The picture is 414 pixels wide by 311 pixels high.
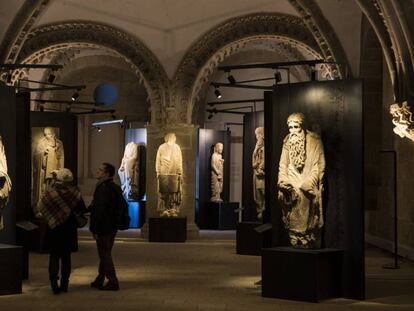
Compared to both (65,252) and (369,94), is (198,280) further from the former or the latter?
(369,94)

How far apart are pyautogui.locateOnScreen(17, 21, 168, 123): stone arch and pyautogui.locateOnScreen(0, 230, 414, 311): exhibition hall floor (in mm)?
4165

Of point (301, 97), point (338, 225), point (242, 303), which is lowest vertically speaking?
point (242, 303)

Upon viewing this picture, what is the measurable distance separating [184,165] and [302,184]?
9.17 metres

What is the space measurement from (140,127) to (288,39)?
7.95 metres

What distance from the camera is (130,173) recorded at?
21.8m

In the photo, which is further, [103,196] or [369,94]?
[369,94]

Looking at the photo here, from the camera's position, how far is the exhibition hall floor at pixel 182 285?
8609 mm

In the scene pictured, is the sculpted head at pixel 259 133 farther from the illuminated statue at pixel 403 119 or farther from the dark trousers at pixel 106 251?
the dark trousers at pixel 106 251

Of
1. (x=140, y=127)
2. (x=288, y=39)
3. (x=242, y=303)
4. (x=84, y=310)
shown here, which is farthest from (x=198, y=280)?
(x=140, y=127)

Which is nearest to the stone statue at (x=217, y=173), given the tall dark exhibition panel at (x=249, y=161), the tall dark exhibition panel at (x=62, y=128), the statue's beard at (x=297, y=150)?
the tall dark exhibition panel at (x=249, y=161)

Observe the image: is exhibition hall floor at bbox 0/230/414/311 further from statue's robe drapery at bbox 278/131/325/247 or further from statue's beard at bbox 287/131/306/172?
statue's beard at bbox 287/131/306/172

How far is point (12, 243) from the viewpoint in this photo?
10.1m

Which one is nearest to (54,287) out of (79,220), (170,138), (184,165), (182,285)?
(79,220)

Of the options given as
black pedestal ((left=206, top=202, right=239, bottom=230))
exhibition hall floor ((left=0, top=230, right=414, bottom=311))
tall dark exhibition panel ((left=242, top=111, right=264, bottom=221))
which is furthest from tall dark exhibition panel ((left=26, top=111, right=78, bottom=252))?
black pedestal ((left=206, top=202, right=239, bottom=230))
